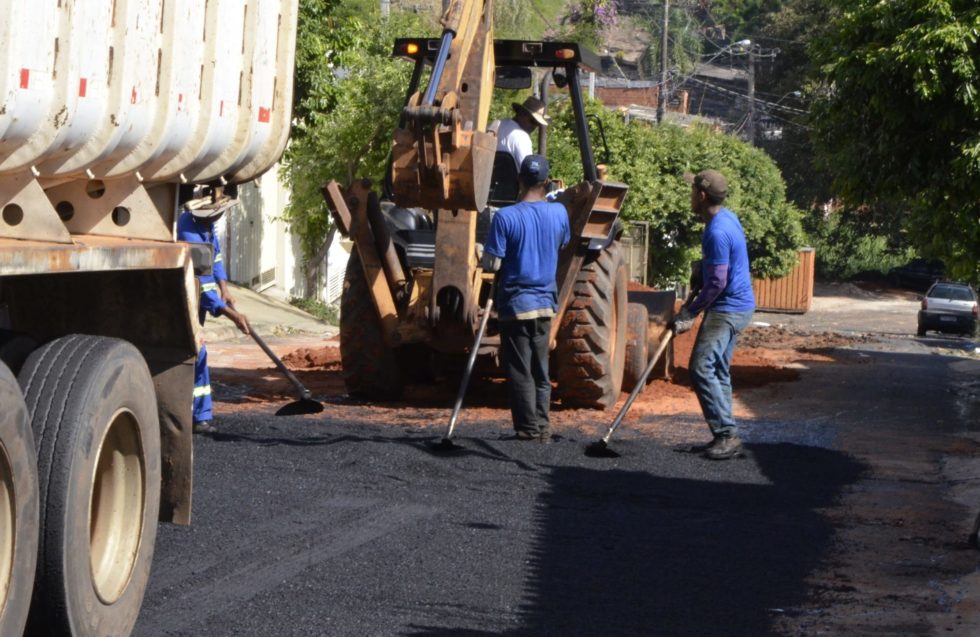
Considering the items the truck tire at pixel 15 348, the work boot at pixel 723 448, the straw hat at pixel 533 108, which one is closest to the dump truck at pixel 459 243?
the straw hat at pixel 533 108

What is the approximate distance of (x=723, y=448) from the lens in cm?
935

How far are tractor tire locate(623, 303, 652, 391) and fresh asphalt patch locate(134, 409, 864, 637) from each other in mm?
2415

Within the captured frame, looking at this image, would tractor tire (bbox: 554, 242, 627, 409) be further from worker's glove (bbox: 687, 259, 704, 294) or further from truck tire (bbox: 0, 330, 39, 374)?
truck tire (bbox: 0, 330, 39, 374)

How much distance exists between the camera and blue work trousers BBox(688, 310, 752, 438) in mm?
9356

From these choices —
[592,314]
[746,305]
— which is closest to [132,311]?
[746,305]

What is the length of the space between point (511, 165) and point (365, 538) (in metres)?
4.92

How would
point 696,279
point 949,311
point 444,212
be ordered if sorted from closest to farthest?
point 696,279 → point 444,212 → point 949,311

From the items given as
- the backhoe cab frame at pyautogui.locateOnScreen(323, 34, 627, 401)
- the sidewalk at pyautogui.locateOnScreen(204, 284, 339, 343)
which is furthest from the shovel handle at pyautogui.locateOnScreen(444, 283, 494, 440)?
the sidewalk at pyautogui.locateOnScreen(204, 284, 339, 343)

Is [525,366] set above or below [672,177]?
below

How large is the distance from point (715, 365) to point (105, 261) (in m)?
5.58

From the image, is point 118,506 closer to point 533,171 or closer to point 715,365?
point 533,171

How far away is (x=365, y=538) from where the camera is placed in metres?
6.70

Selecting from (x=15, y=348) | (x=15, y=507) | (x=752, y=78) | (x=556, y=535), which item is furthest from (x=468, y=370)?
(x=752, y=78)

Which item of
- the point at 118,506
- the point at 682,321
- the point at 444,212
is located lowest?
the point at 118,506
